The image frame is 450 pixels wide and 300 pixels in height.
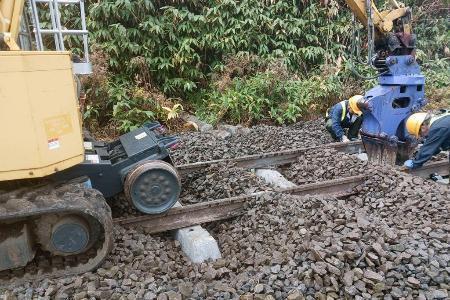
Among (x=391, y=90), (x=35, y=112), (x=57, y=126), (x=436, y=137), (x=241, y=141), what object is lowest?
(x=241, y=141)

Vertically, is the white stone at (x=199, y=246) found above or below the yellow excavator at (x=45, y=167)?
below

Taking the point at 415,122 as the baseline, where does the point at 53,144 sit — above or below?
above

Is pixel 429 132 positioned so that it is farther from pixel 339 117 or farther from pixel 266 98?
pixel 266 98

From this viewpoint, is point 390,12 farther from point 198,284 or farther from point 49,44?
point 49,44

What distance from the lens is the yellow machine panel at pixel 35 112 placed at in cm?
290

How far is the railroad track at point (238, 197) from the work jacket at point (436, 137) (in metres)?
0.39

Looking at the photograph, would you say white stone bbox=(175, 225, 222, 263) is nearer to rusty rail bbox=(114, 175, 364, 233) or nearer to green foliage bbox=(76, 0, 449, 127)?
rusty rail bbox=(114, 175, 364, 233)

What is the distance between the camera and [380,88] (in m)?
6.38

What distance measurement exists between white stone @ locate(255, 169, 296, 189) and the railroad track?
0.67 feet

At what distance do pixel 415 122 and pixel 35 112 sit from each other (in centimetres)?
477

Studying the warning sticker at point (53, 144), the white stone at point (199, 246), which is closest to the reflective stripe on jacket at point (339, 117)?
the white stone at point (199, 246)

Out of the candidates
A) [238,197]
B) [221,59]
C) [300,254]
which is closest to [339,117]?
[238,197]

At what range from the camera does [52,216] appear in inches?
133

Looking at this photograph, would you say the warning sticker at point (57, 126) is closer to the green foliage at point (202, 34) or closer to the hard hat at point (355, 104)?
the hard hat at point (355, 104)
